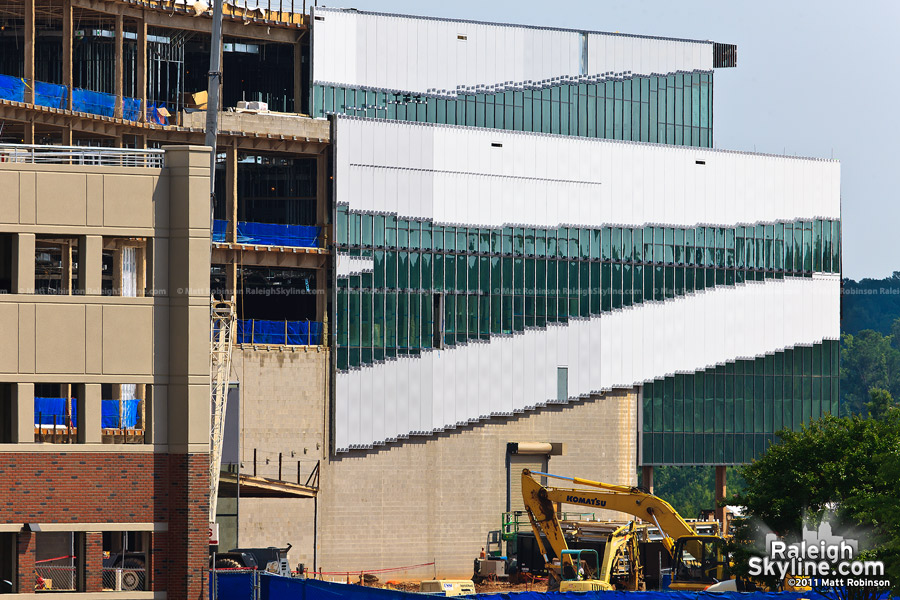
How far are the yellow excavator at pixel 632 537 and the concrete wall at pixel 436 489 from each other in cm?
1153

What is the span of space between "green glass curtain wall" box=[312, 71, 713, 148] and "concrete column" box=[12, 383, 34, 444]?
40.6 metres

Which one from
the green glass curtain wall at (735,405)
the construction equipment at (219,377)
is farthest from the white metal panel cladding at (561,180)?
the construction equipment at (219,377)

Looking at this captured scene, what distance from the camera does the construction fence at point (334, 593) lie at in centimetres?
3516

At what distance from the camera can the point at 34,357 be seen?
124 feet

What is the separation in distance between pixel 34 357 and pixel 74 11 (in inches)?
1554

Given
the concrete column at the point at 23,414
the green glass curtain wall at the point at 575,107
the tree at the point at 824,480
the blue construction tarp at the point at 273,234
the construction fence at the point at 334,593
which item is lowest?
the construction fence at the point at 334,593

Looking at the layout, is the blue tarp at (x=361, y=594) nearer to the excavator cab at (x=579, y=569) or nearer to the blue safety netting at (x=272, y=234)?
the excavator cab at (x=579, y=569)

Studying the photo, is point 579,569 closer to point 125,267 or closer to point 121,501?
point 125,267

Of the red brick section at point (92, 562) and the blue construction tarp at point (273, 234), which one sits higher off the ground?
the blue construction tarp at point (273, 234)

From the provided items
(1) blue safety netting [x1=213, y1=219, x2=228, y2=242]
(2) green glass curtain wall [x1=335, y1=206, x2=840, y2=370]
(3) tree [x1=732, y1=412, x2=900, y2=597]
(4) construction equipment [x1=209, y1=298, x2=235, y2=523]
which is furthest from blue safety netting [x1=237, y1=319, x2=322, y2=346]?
(3) tree [x1=732, y1=412, x2=900, y2=597]

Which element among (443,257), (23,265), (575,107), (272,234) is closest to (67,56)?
(272,234)

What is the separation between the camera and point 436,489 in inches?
2992

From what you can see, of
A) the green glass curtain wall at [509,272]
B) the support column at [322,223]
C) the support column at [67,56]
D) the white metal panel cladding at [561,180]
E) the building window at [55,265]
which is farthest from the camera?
the white metal panel cladding at [561,180]

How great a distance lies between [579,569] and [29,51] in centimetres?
3539
